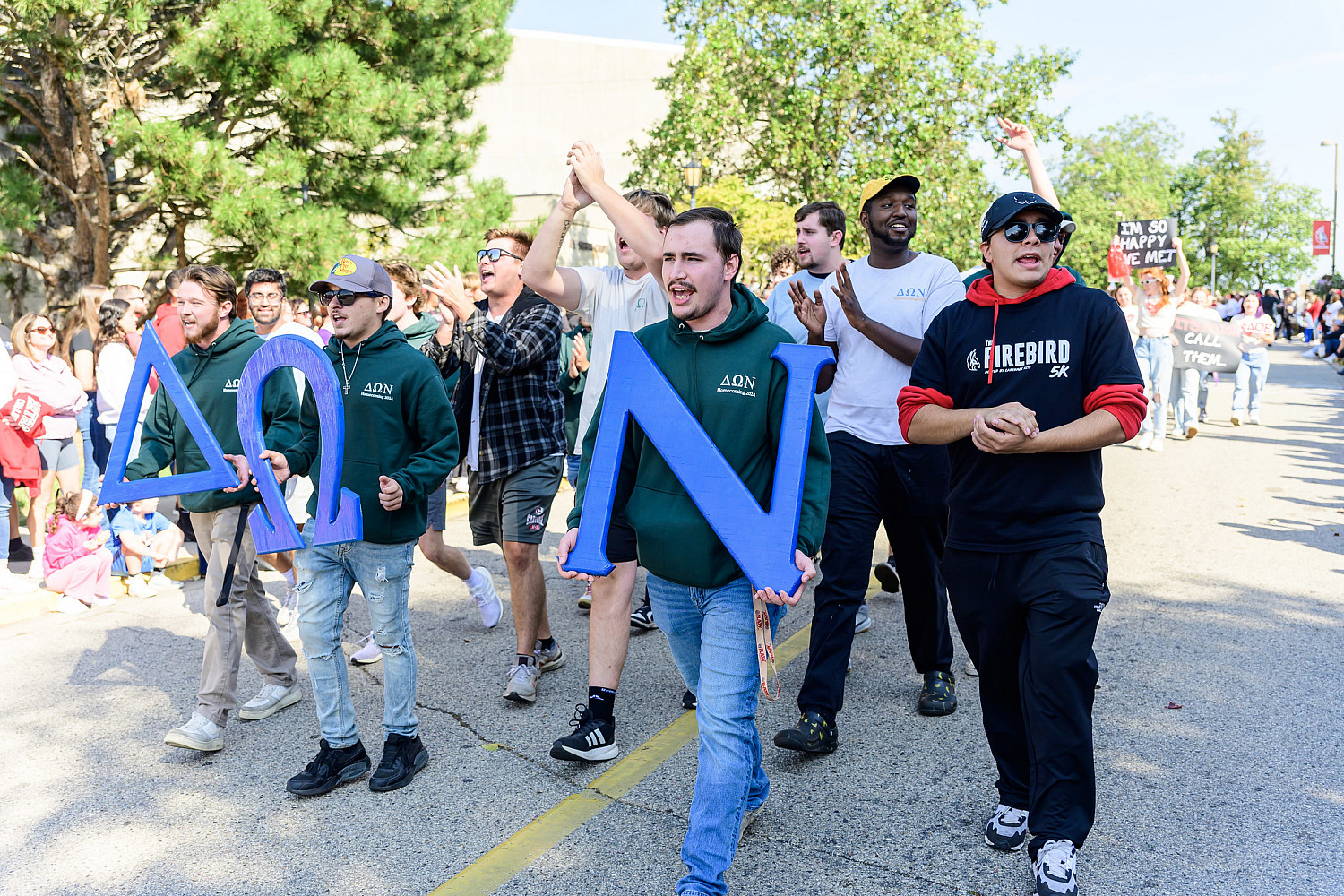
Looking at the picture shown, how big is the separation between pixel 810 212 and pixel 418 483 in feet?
8.34

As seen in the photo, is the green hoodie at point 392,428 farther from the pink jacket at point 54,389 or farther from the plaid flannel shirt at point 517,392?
the pink jacket at point 54,389

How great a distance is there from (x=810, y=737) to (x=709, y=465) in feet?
5.43

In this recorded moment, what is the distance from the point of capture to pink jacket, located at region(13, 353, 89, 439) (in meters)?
7.83

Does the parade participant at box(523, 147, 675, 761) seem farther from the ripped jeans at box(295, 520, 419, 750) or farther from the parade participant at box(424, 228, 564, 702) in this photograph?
the ripped jeans at box(295, 520, 419, 750)

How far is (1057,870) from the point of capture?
319cm

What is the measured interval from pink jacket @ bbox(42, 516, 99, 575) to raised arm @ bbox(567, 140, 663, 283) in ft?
16.1

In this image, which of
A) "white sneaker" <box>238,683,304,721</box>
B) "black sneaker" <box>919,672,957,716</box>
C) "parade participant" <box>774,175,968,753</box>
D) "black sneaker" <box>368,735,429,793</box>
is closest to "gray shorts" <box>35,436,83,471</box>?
"white sneaker" <box>238,683,304,721</box>

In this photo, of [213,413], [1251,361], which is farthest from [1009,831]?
[1251,361]

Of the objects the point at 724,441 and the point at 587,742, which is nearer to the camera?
the point at 724,441

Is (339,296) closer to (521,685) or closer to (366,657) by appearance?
(521,685)

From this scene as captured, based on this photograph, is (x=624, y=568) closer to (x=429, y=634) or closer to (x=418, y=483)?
(x=418, y=483)

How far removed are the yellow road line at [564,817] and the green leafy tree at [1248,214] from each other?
62003 millimetres

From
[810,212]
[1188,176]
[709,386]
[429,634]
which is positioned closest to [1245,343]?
[810,212]

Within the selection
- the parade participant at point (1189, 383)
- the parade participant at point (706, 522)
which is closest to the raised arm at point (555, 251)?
the parade participant at point (706, 522)
